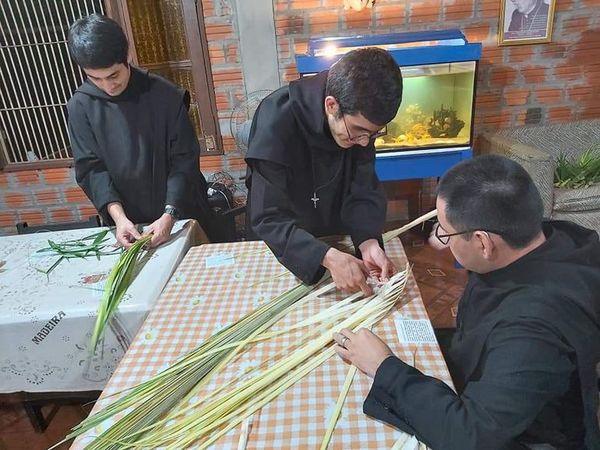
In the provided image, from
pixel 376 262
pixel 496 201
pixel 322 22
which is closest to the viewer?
pixel 496 201

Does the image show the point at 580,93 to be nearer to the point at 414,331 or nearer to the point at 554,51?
the point at 554,51

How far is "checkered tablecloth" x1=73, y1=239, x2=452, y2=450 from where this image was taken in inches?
36.9

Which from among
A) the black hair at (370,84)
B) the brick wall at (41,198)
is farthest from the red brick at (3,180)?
the black hair at (370,84)

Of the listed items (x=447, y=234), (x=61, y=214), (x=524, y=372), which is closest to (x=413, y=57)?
(x=447, y=234)

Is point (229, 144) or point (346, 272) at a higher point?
point (346, 272)

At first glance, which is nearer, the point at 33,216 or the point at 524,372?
the point at 524,372

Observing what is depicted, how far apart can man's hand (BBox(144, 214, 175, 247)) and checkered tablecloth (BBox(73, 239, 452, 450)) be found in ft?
0.56

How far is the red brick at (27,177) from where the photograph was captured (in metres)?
3.75

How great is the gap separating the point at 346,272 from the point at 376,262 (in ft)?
0.56

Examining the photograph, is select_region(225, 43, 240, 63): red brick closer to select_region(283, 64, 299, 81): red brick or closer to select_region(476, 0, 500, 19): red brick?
select_region(283, 64, 299, 81): red brick

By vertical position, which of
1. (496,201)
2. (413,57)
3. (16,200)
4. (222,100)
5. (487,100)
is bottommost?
(16,200)

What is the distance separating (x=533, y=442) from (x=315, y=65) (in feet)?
8.16

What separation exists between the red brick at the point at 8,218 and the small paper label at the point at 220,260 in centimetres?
305

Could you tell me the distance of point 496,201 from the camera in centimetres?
99
